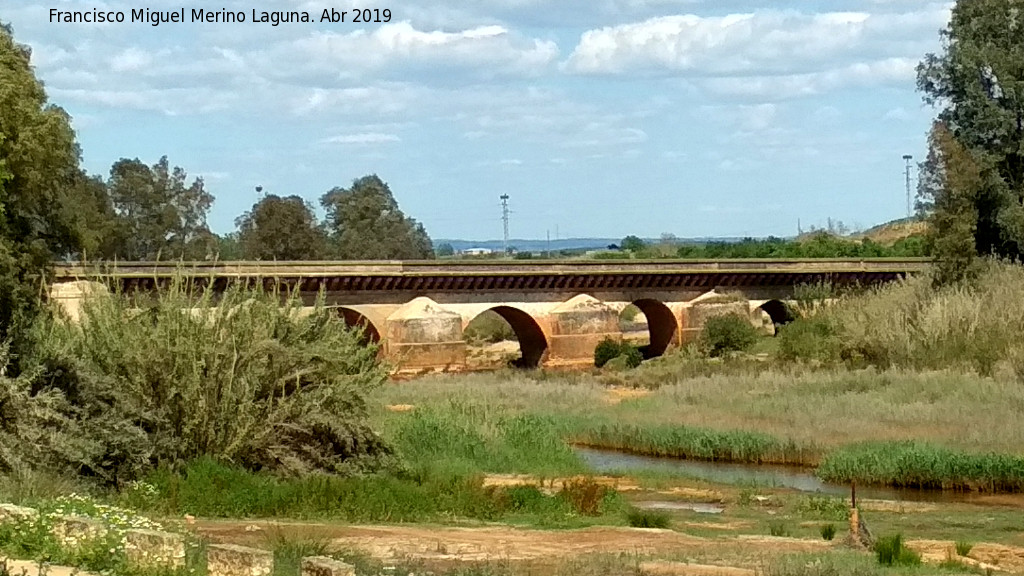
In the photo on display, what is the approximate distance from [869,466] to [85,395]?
1393cm

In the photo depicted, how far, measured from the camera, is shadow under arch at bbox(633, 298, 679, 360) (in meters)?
56.4

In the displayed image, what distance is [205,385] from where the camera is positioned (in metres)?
19.5

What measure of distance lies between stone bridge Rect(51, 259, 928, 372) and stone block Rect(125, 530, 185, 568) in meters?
32.1

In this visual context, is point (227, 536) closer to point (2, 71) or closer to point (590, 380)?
point (2, 71)

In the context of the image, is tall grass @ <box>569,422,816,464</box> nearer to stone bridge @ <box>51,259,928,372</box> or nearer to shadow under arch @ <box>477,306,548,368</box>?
stone bridge @ <box>51,259,928,372</box>

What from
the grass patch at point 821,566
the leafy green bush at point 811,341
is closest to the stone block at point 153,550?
the grass patch at point 821,566

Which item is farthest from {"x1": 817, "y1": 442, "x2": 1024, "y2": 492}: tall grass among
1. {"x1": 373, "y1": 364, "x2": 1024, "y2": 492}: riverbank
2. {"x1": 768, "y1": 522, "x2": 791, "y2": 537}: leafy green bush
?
{"x1": 768, "y1": 522, "x2": 791, "y2": 537}: leafy green bush

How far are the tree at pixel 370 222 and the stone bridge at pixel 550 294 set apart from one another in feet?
106

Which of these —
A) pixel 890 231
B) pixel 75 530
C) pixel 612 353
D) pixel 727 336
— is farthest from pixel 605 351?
pixel 890 231

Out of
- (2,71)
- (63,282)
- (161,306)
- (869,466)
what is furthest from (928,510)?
(63,282)

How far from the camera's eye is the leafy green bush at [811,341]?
46250mm

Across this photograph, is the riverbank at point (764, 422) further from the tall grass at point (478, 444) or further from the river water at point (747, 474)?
the river water at point (747, 474)

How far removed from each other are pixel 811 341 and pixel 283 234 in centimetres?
3620

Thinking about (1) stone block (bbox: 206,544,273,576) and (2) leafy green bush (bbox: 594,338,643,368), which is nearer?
(1) stone block (bbox: 206,544,273,576)
